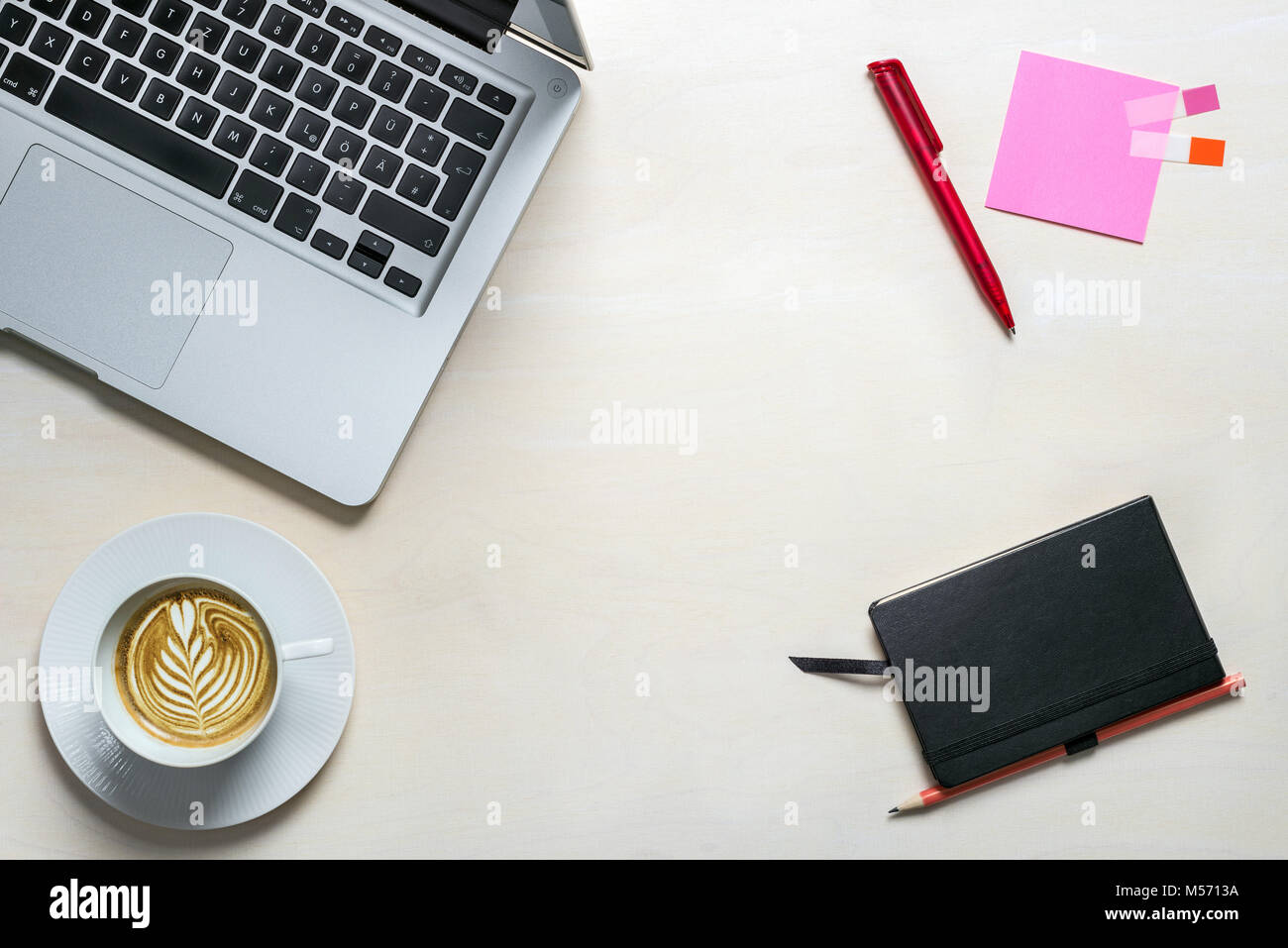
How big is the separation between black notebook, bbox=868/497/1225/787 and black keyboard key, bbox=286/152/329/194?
1.82 feet

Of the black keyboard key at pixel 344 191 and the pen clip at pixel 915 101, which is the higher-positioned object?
the pen clip at pixel 915 101

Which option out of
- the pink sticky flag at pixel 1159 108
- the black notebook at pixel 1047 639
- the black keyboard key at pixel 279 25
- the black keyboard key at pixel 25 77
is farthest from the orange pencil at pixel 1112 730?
the black keyboard key at pixel 25 77

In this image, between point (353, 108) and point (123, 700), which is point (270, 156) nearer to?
point (353, 108)

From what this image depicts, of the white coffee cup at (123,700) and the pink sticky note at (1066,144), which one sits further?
the pink sticky note at (1066,144)

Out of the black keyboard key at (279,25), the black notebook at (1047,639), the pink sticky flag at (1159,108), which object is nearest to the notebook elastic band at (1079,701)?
the black notebook at (1047,639)

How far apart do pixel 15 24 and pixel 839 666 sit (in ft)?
2.67

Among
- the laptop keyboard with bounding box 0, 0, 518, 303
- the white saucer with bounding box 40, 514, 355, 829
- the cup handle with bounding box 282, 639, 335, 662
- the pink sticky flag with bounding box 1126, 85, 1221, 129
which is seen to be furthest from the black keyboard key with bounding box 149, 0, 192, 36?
the pink sticky flag with bounding box 1126, 85, 1221, 129

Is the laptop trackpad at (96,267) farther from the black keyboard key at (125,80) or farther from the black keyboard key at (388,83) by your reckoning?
the black keyboard key at (388,83)

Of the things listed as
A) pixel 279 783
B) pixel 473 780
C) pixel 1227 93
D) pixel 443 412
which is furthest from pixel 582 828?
pixel 1227 93

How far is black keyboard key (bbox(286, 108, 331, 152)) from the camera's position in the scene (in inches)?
26.6

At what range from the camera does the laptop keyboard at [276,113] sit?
0.68 meters

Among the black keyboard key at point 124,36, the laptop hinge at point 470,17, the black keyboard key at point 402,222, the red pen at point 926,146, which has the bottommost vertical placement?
the black keyboard key at point 402,222

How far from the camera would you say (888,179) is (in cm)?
75

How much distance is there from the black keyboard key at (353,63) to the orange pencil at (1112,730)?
0.73 metres
